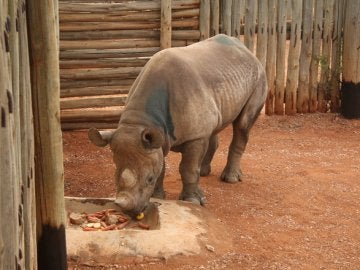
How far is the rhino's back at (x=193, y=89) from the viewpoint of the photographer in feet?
19.5

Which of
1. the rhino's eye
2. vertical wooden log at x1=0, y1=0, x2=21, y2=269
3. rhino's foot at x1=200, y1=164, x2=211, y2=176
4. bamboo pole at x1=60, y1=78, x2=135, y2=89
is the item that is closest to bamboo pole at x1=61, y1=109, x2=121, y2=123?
bamboo pole at x1=60, y1=78, x2=135, y2=89

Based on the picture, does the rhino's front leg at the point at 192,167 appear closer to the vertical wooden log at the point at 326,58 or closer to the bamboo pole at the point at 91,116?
the bamboo pole at the point at 91,116

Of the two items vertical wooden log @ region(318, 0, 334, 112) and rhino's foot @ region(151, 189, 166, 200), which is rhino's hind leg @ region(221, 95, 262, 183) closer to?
rhino's foot @ region(151, 189, 166, 200)

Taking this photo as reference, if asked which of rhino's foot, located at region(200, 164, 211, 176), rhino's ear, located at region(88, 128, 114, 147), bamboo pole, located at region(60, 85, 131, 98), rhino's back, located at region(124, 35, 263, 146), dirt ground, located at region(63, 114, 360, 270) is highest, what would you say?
rhino's back, located at region(124, 35, 263, 146)

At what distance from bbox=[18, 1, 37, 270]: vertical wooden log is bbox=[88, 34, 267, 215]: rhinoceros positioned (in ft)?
7.78

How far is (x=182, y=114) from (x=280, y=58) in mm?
4905

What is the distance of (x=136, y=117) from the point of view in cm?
571

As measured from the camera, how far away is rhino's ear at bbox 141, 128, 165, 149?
544cm

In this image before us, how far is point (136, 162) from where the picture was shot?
18.0 ft

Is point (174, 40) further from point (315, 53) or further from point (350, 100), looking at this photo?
point (350, 100)

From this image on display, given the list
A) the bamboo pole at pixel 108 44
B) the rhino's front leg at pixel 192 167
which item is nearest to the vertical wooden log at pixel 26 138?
the rhino's front leg at pixel 192 167

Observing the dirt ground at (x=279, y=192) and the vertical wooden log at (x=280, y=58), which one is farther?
the vertical wooden log at (x=280, y=58)

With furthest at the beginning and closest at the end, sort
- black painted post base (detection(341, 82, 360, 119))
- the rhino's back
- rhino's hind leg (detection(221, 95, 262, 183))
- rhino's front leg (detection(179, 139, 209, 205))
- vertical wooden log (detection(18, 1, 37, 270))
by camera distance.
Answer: black painted post base (detection(341, 82, 360, 119))
rhino's hind leg (detection(221, 95, 262, 183))
rhino's front leg (detection(179, 139, 209, 205))
the rhino's back
vertical wooden log (detection(18, 1, 37, 270))

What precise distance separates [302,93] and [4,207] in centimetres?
907
